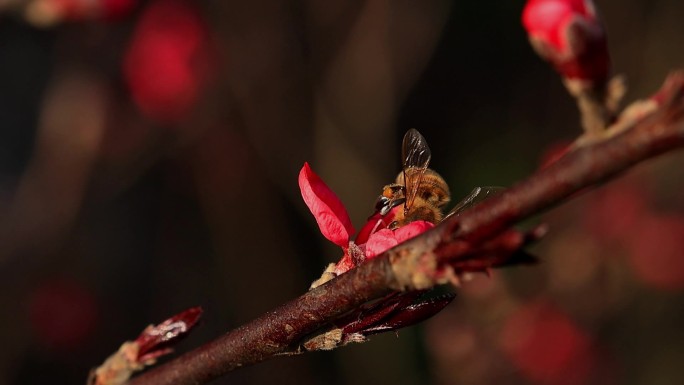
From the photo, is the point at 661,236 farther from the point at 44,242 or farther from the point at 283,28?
the point at 44,242

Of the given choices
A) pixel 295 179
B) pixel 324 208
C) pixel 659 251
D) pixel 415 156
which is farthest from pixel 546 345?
pixel 324 208

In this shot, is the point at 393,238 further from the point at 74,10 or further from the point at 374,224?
the point at 74,10

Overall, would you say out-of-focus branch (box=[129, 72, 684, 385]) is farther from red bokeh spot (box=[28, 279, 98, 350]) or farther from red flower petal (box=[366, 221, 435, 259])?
red bokeh spot (box=[28, 279, 98, 350])

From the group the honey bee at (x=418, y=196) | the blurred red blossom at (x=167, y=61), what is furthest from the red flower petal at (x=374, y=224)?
the blurred red blossom at (x=167, y=61)

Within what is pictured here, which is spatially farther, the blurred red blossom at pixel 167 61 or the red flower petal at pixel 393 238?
the blurred red blossom at pixel 167 61

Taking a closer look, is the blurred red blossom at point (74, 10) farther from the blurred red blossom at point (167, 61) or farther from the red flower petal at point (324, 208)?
the red flower petal at point (324, 208)

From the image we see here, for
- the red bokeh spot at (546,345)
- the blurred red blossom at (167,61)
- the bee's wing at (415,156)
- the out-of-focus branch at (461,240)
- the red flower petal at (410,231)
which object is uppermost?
the blurred red blossom at (167,61)

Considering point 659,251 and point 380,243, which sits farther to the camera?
point 659,251
